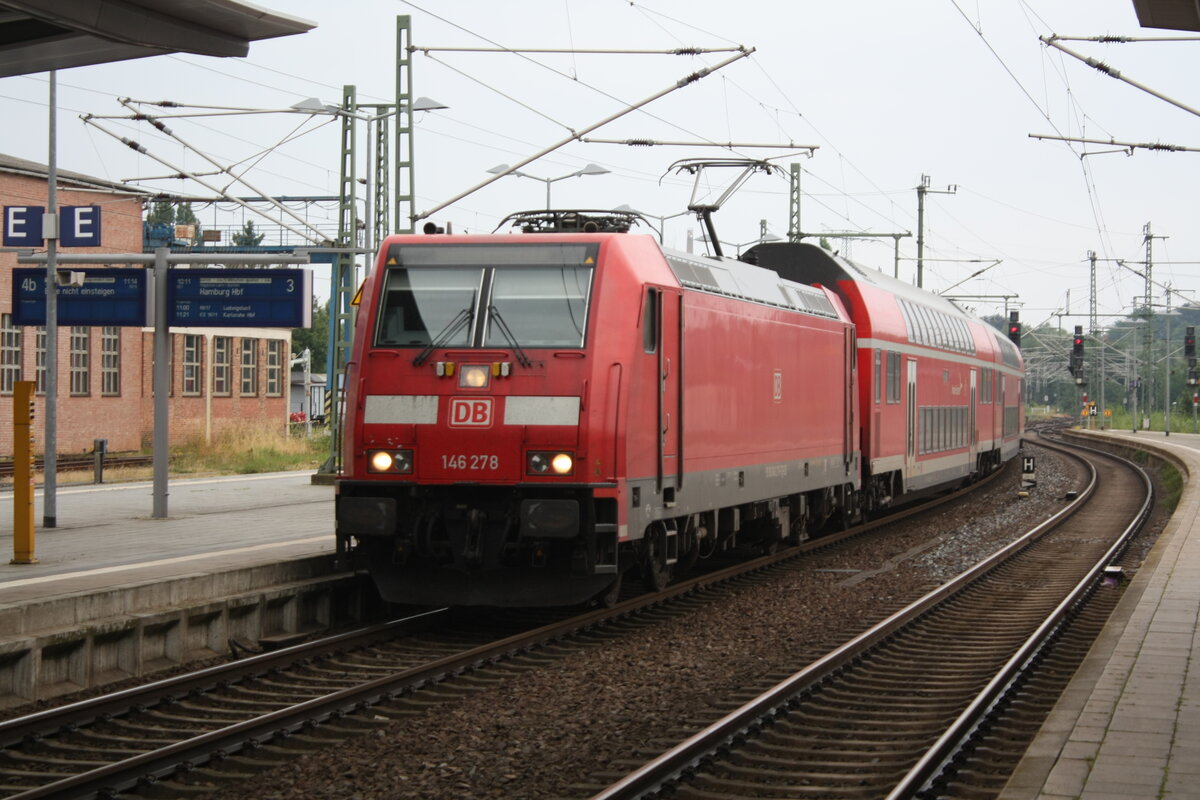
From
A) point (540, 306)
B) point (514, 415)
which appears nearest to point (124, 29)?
A: point (540, 306)

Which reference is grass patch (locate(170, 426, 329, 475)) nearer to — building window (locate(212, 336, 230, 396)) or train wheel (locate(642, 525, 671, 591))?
building window (locate(212, 336, 230, 396))

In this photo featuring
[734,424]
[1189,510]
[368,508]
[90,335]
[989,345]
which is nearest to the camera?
[368,508]

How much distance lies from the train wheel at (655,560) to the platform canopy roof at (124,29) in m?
5.47

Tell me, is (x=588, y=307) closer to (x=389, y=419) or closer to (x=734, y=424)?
(x=389, y=419)

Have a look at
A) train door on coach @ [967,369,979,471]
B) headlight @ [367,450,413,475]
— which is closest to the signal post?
headlight @ [367,450,413,475]

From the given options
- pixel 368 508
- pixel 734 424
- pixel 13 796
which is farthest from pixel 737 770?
pixel 734 424

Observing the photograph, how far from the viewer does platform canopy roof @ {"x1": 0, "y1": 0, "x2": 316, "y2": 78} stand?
9.14m

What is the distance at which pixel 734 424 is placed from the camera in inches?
583

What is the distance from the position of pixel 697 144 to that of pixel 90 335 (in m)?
25.5

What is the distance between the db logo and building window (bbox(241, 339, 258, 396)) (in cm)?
4143

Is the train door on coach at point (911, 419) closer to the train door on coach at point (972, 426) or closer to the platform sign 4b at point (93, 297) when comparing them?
the train door on coach at point (972, 426)

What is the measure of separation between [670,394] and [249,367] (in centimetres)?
4169

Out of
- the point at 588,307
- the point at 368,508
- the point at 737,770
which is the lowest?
the point at 737,770

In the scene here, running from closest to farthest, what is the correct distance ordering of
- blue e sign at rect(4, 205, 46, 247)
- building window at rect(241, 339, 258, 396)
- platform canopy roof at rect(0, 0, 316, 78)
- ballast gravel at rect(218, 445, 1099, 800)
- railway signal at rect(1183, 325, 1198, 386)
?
ballast gravel at rect(218, 445, 1099, 800) < platform canopy roof at rect(0, 0, 316, 78) < blue e sign at rect(4, 205, 46, 247) < building window at rect(241, 339, 258, 396) < railway signal at rect(1183, 325, 1198, 386)
